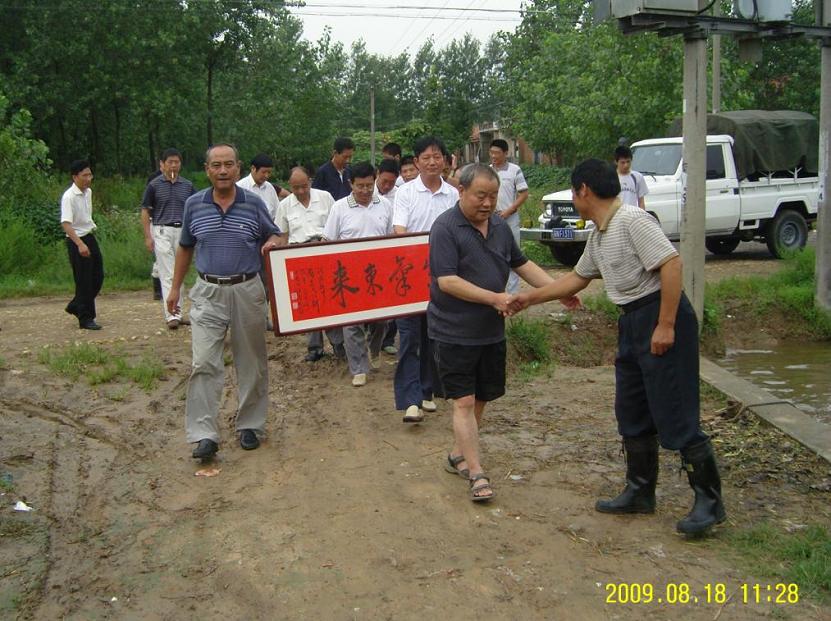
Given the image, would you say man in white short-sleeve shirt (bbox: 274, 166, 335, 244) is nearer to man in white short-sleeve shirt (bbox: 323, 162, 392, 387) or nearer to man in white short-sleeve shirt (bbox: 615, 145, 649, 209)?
man in white short-sleeve shirt (bbox: 323, 162, 392, 387)

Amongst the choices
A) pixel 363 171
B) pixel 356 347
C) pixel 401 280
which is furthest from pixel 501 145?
pixel 401 280

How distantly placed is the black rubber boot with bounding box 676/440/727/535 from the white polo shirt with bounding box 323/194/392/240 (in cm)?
384

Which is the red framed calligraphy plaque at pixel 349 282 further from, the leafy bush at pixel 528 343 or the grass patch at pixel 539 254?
the grass patch at pixel 539 254

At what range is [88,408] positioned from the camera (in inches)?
300

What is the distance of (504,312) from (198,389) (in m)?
2.30

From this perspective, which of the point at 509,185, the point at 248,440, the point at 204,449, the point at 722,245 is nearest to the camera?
the point at 204,449

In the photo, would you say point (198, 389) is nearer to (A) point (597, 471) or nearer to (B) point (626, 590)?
(A) point (597, 471)

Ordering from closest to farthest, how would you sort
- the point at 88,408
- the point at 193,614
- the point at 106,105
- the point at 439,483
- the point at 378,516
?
1. the point at 193,614
2. the point at 378,516
3. the point at 439,483
4. the point at 88,408
5. the point at 106,105

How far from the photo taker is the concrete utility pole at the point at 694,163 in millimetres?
9188

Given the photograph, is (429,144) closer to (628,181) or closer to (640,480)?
(640,480)

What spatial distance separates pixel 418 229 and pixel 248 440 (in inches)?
83.4

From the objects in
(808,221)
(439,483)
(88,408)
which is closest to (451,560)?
(439,483)

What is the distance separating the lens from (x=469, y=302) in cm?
538

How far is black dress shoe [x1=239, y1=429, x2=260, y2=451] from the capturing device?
658 centimetres
